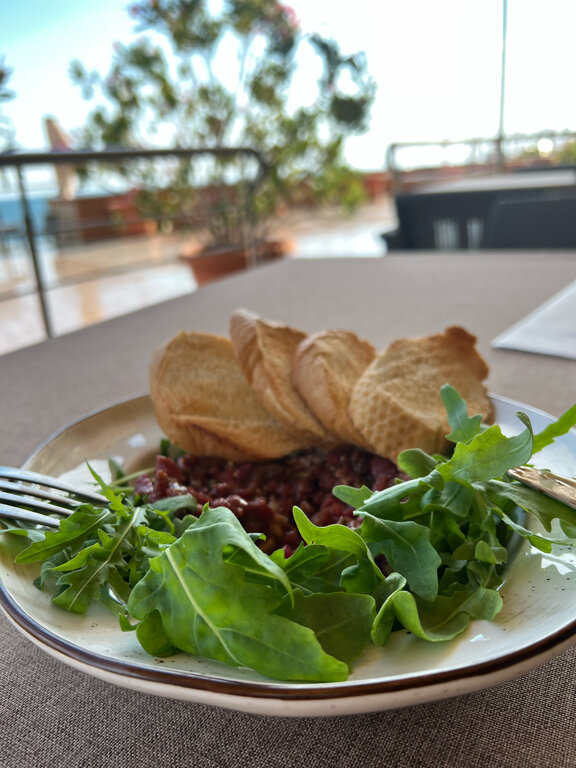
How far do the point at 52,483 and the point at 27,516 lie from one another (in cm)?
6

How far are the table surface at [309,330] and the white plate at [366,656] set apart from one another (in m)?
0.08

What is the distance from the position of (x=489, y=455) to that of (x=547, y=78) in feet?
29.2

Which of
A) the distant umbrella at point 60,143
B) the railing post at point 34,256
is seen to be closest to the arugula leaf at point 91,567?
the railing post at point 34,256

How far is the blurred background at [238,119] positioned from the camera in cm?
498

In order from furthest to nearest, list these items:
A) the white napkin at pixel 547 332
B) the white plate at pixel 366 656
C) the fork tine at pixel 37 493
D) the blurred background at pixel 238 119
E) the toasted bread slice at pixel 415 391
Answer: the blurred background at pixel 238 119 < the white napkin at pixel 547 332 < the toasted bread slice at pixel 415 391 < the fork tine at pixel 37 493 < the white plate at pixel 366 656

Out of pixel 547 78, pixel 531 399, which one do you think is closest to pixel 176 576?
pixel 531 399

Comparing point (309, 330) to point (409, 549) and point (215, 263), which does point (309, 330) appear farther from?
point (215, 263)

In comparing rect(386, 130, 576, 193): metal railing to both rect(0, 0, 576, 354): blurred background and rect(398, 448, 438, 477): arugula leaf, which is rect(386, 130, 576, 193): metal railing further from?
rect(398, 448, 438, 477): arugula leaf

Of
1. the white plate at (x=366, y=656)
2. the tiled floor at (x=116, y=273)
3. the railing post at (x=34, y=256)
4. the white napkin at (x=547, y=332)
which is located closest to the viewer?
the white plate at (x=366, y=656)

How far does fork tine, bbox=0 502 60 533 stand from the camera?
1.73 feet

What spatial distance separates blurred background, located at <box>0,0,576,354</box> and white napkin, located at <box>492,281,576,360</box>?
183 cm

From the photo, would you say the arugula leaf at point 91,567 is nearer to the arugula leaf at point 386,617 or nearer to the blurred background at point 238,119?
the arugula leaf at point 386,617

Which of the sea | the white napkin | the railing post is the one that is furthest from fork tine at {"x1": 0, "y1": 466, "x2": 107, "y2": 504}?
the sea

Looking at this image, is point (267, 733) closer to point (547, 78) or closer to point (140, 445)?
point (140, 445)
